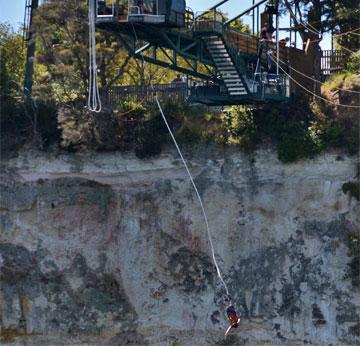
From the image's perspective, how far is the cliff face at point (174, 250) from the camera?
149ft

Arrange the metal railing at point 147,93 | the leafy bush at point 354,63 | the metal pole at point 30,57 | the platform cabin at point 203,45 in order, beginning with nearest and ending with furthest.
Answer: the platform cabin at point 203,45 < the leafy bush at point 354,63 < the metal railing at point 147,93 < the metal pole at point 30,57

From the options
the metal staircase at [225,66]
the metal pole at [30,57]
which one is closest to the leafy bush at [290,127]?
the metal staircase at [225,66]

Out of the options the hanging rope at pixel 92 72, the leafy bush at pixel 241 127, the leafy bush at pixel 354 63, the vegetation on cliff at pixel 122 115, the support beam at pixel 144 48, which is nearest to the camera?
the hanging rope at pixel 92 72

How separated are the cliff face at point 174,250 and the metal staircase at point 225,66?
2.44 m

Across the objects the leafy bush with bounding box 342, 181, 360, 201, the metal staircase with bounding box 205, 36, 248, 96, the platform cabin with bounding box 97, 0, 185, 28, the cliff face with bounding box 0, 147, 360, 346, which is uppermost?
the platform cabin with bounding box 97, 0, 185, 28

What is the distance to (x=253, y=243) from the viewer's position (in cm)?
4641

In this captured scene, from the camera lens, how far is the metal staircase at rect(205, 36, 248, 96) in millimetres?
45781

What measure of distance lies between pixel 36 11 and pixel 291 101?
393 inches

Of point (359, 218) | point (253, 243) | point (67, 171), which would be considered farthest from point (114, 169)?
point (359, 218)

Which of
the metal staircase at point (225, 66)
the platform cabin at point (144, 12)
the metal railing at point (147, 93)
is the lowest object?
the metal railing at point (147, 93)

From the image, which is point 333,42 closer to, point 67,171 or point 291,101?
point 291,101

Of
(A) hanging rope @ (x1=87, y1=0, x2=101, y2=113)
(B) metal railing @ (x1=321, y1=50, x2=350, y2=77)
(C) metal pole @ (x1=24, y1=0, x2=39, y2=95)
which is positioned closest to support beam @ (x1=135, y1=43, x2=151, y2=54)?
(A) hanging rope @ (x1=87, y1=0, x2=101, y2=113)

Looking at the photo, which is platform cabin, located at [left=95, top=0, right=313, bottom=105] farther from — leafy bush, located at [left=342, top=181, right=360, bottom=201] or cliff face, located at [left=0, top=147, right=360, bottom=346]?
leafy bush, located at [left=342, top=181, right=360, bottom=201]

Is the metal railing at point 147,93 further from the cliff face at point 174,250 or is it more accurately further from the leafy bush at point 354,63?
the leafy bush at point 354,63
